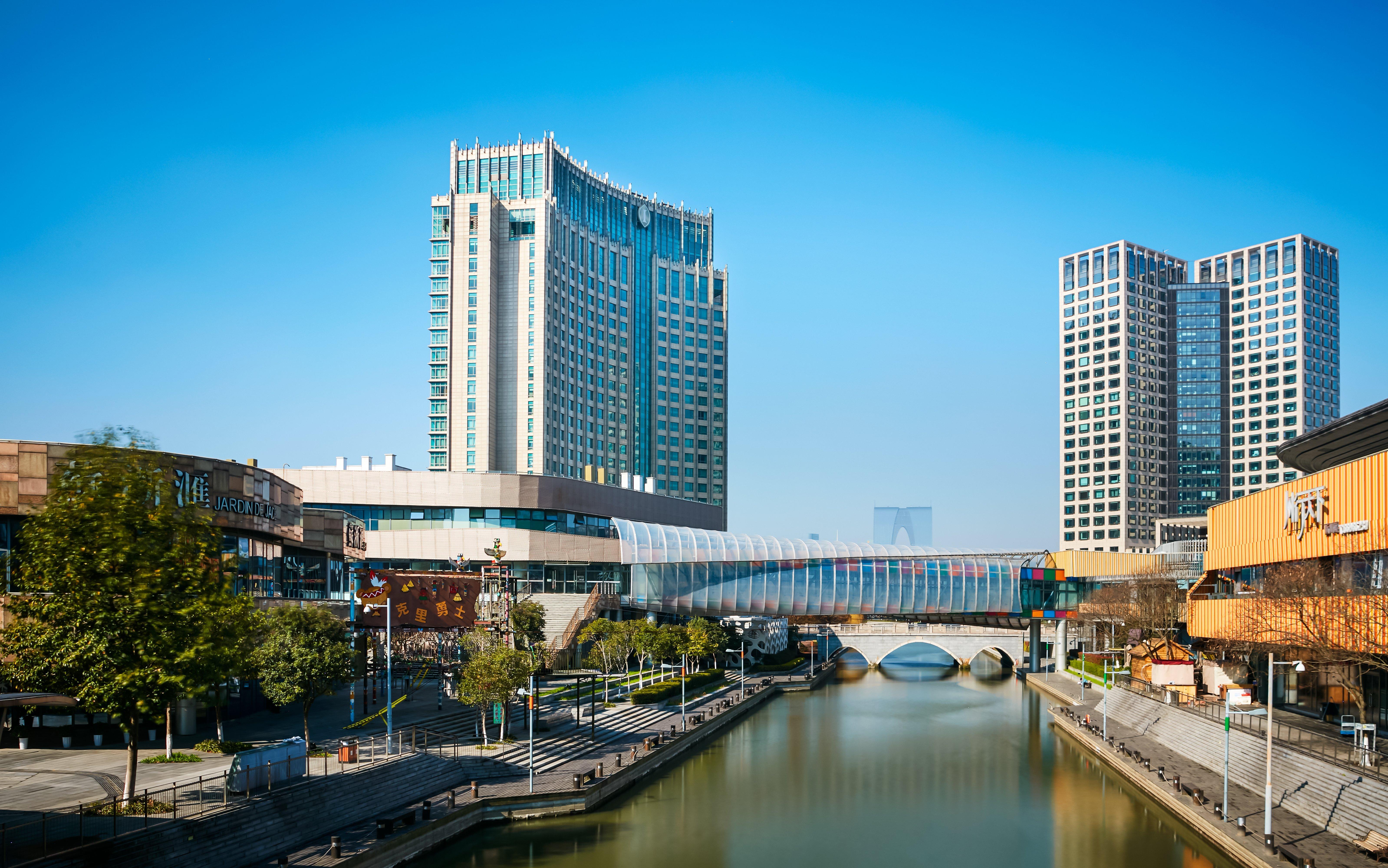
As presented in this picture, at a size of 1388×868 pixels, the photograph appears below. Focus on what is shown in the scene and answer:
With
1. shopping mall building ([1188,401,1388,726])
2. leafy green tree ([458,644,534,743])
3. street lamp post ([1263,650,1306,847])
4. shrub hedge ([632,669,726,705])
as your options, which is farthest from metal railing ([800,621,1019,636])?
street lamp post ([1263,650,1306,847])

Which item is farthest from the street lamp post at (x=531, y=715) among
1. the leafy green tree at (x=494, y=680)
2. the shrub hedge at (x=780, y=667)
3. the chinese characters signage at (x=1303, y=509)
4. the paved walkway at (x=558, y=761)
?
the shrub hedge at (x=780, y=667)

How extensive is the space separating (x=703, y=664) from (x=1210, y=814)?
6375 centimetres

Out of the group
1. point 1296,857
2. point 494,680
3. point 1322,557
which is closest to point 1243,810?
point 1296,857

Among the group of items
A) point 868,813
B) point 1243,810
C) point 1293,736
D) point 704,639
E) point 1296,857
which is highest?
point 1293,736

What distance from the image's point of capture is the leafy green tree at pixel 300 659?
43.9 m

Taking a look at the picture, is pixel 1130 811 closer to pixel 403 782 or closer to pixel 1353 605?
pixel 1353 605

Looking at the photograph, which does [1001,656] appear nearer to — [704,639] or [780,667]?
[780,667]

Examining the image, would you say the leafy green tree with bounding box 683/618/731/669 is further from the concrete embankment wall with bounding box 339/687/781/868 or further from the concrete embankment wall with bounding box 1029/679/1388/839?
the concrete embankment wall with bounding box 1029/679/1388/839

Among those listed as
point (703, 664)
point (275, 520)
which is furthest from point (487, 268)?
point (275, 520)

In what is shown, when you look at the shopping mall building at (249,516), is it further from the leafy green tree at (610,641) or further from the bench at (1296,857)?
→ the bench at (1296,857)

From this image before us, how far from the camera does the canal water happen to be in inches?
1623

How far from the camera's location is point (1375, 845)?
114 feet

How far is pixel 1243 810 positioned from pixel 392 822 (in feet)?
108

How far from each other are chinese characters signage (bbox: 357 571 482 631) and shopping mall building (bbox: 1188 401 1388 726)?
145 ft
